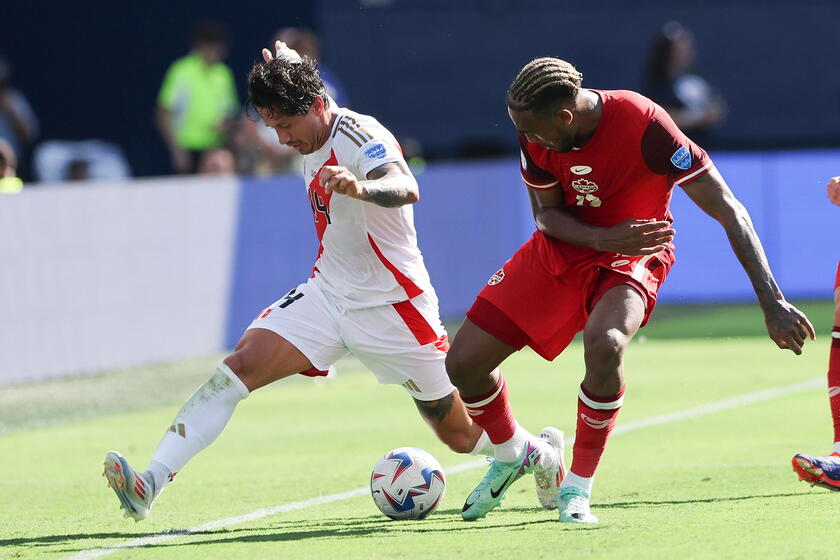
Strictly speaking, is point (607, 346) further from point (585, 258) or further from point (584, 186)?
point (584, 186)

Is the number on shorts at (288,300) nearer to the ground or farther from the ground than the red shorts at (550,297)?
nearer to the ground

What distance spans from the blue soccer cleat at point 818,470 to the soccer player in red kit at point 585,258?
0.92 meters

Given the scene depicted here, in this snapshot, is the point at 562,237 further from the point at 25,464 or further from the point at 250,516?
the point at 25,464

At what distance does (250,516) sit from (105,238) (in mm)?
6975

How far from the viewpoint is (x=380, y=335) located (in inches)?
290

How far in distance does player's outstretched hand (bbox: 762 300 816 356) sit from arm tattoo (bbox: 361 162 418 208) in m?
1.54

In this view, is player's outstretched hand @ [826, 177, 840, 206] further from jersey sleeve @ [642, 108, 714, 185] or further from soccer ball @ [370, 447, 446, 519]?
soccer ball @ [370, 447, 446, 519]

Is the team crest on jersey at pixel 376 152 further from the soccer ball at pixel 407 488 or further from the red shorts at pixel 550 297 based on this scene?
the soccer ball at pixel 407 488

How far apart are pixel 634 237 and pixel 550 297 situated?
517 mm

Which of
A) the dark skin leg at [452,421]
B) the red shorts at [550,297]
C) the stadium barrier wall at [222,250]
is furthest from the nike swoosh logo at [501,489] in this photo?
the stadium barrier wall at [222,250]

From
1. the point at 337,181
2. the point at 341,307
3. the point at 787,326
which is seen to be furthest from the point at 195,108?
the point at 787,326

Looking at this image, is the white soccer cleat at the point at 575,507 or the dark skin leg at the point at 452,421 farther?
the dark skin leg at the point at 452,421

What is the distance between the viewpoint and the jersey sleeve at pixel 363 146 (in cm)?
698

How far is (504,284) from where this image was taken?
23.3 ft
